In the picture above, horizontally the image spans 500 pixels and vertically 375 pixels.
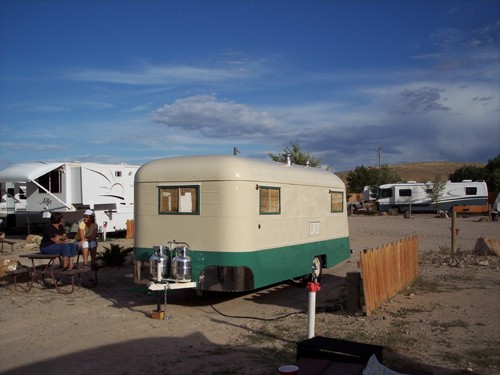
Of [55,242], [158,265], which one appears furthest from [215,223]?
[55,242]

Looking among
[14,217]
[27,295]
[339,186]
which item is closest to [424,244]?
[339,186]

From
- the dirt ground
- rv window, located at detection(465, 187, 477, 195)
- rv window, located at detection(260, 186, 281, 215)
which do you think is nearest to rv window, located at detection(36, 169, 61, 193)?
the dirt ground

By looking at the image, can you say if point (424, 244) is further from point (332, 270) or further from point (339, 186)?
point (339, 186)

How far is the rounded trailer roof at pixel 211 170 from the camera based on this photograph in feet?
27.6

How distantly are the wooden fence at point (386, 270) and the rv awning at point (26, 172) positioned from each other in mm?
13701

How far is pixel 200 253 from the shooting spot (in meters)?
8.45

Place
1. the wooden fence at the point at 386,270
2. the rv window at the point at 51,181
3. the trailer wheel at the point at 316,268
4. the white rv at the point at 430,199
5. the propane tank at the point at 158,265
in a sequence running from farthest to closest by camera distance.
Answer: the white rv at the point at 430,199 → the rv window at the point at 51,181 → the trailer wheel at the point at 316,268 → the propane tank at the point at 158,265 → the wooden fence at the point at 386,270

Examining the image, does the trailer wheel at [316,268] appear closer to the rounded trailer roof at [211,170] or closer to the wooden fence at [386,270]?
the wooden fence at [386,270]

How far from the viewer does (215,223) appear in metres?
8.38

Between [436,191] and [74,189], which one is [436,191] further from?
[74,189]

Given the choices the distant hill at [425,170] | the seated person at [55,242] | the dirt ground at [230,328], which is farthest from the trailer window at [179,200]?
the distant hill at [425,170]

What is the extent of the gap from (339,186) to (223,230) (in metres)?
4.69

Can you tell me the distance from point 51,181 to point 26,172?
1.04 metres

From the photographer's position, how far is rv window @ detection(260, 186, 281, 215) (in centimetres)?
889
